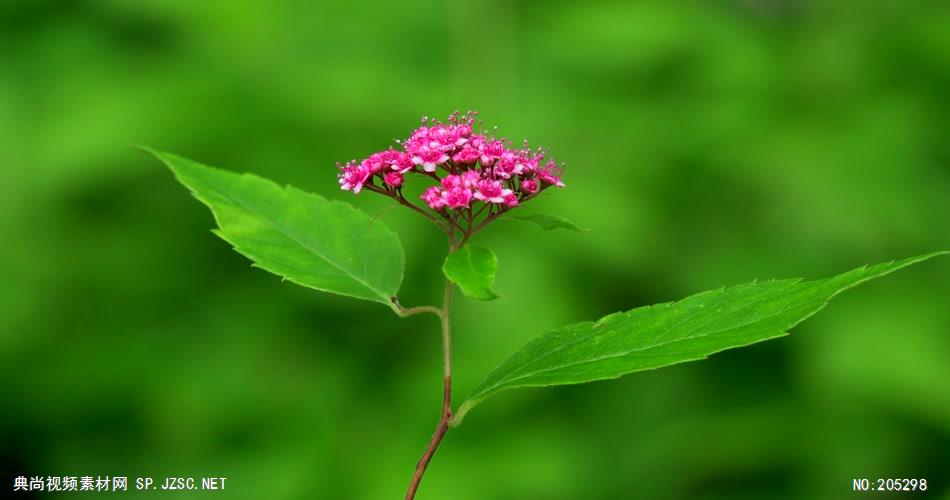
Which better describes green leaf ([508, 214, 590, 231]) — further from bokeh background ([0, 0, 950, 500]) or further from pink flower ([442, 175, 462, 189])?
bokeh background ([0, 0, 950, 500])

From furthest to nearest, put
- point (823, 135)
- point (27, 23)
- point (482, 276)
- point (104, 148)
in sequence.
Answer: point (27, 23) → point (823, 135) → point (104, 148) → point (482, 276)

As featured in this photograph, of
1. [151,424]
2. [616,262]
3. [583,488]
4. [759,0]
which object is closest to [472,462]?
[583,488]

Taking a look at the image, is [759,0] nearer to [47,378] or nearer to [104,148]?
[104,148]

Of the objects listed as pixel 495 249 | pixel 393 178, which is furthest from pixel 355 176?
pixel 495 249

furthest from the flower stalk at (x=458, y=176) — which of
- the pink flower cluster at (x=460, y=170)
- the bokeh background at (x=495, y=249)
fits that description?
the bokeh background at (x=495, y=249)

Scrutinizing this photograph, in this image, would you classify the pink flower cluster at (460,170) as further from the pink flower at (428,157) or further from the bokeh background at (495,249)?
the bokeh background at (495,249)

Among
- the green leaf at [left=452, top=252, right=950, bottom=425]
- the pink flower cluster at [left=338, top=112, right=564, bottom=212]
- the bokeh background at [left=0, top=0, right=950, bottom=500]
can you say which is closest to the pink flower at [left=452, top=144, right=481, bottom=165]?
the pink flower cluster at [left=338, top=112, right=564, bottom=212]
